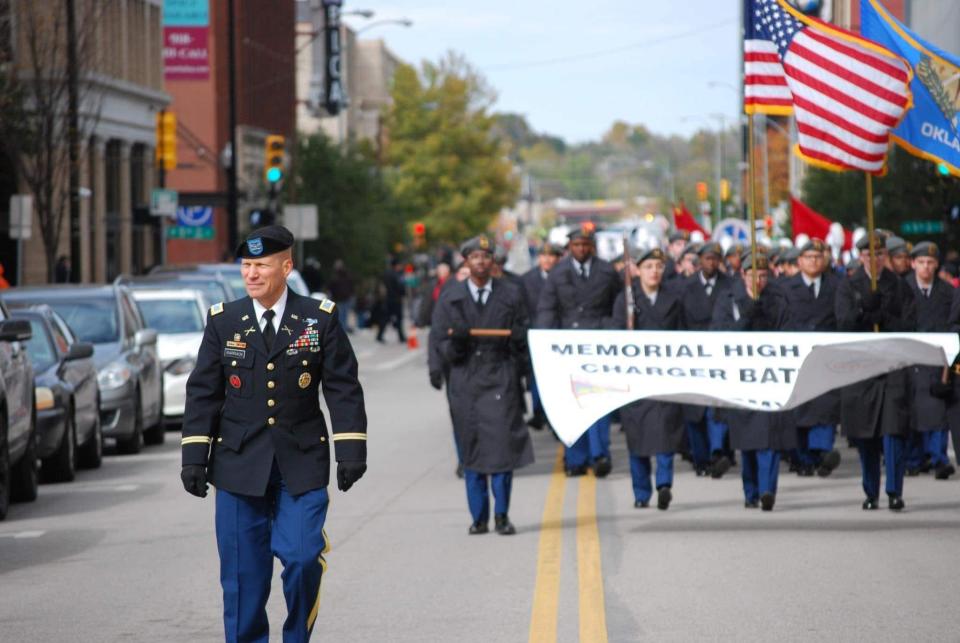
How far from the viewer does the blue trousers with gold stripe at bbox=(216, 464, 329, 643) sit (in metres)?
7.40

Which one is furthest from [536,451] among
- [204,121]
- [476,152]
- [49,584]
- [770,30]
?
[476,152]

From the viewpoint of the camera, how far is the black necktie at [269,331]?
7508 mm

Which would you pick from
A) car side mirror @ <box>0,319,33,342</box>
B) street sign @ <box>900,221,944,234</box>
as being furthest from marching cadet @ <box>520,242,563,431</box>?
street sign @ <box>900,221,944,234</box>

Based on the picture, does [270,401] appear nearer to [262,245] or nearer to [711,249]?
[262,245]

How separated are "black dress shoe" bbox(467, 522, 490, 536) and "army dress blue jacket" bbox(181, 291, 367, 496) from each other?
5.11 metres

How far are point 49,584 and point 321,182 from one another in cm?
5244

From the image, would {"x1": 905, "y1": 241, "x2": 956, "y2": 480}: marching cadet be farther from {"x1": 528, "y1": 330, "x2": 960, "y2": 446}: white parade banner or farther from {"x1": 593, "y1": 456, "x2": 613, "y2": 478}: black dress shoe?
{"x1": 528, "y1": 330, "x2": 960, "y2": 446}: white parade banner

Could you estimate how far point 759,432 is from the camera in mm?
13453

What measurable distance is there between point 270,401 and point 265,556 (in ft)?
2.01

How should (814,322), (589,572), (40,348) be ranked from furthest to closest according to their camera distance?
(40,348) → (814,322) → (589,572)

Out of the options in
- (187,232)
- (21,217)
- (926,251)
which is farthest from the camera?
(187,232)

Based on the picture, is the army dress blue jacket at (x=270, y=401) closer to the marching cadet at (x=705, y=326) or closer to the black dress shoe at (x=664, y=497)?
the black dress shoe at (x=664, y=497)

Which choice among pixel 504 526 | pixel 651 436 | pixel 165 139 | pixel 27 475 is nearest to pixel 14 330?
pixel 27 475

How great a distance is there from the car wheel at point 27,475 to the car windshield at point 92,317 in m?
4.59
